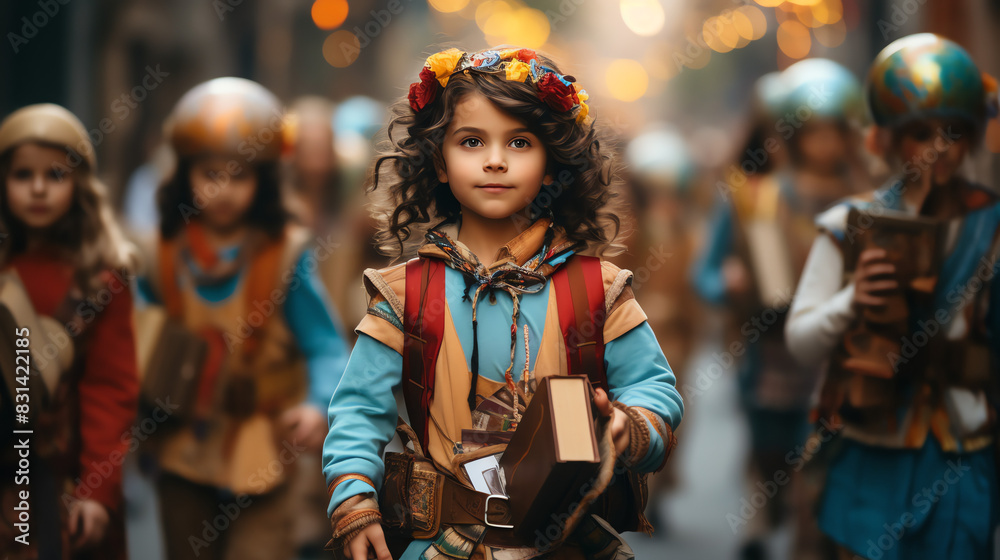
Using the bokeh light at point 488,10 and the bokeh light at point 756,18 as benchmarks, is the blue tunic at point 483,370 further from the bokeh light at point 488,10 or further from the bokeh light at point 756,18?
the bokeh light at point 756,18

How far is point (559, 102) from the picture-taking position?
212 centimetres

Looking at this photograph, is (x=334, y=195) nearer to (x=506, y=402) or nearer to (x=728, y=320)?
(x=728, y=320)

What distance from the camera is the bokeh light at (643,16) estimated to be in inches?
786

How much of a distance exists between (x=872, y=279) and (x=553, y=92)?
6.02 ft

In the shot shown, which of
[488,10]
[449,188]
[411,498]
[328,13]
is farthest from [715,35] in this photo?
[411,498]

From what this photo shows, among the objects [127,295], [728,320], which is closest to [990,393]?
[728,320]

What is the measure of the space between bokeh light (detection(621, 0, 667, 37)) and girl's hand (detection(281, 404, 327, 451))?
17364mm

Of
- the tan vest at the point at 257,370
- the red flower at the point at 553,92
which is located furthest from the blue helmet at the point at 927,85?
the tan vest at the point at 257,370

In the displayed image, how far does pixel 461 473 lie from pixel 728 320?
A: 3.77 meters

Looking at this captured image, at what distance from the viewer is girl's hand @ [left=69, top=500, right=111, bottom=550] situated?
11.6ft

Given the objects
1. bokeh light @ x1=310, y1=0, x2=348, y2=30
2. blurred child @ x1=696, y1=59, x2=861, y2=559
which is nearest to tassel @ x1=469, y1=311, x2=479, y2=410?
blurred child @ x1=696, y1=59, x2=861, y2=559

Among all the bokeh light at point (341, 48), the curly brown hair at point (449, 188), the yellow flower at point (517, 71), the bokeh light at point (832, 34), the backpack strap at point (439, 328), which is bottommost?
the backpack strap at point (439, 328)

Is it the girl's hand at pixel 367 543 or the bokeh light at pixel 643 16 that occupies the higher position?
the bokeh light at pixel 643 16

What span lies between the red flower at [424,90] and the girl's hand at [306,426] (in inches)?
74.0
